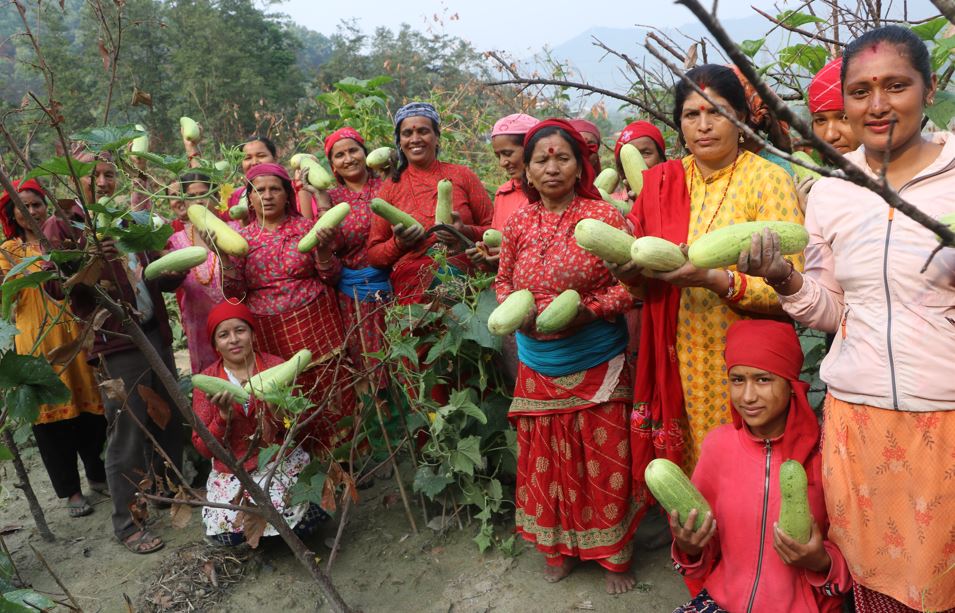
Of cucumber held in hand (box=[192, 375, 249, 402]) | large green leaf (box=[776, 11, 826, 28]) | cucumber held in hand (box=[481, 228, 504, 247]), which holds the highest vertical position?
large green leaf (box=[776, 11, 826, 28])

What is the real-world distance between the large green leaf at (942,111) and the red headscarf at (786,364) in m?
0.88

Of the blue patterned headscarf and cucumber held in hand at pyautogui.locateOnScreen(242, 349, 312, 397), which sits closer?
cucumber held in hand at pyautogui.locateOnScreen(242, 349, 312, 397)

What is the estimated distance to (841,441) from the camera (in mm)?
2090

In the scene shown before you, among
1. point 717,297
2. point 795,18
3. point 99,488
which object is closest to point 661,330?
point 717,297

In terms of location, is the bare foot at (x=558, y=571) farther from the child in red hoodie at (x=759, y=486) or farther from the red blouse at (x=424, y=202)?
the red blouse at (x=424, y=202)

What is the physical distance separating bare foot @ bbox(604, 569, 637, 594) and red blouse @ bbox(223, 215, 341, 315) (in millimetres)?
2472

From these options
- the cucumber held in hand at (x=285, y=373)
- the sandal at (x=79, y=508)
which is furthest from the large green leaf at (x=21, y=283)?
the sandal at (x=79, y=508)

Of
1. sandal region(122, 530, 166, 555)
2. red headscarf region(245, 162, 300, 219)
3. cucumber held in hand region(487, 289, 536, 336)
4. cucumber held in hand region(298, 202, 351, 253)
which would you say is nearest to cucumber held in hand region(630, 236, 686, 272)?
cucumber held in hand region(487, 289, 536, 336)

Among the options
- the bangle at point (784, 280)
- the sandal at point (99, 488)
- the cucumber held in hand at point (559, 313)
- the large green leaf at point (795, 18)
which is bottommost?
the sandal at point (99, 488)

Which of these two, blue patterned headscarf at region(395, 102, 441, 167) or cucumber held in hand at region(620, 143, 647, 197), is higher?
blue patterned headscarf at region(395, 102, 441, 167)

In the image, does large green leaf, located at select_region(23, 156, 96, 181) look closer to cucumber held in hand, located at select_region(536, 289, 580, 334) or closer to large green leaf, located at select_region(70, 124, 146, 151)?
large green leaf, located at select_region(70, 124, 146, 151)

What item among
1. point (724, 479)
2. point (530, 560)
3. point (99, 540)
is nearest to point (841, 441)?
point (724, 479)

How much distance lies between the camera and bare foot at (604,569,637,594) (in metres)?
3.40

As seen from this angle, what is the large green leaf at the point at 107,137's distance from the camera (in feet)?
6.33
